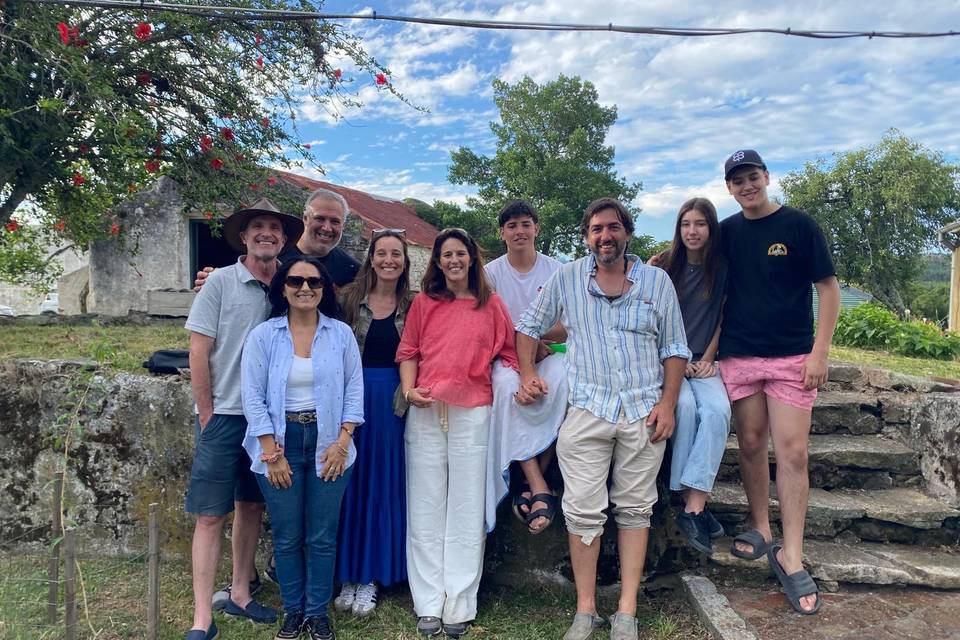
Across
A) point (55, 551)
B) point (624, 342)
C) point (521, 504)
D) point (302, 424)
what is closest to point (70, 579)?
point (55, 551)

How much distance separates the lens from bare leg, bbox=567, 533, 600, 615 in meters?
2.82

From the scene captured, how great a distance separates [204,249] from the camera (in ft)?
39.2

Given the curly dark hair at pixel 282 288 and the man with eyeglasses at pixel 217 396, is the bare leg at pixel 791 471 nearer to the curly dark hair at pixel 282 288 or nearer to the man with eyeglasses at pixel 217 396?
the curly dark hair at pixel 282 288

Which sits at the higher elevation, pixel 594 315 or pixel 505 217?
pixel 505 217

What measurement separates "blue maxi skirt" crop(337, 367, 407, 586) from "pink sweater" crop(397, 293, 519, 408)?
0.24 meters

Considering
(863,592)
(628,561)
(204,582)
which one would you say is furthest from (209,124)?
(863,592)

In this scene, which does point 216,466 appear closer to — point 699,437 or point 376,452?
point 376,452

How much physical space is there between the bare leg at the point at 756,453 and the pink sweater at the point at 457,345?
3.85 feet

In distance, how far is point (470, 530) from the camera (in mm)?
3025

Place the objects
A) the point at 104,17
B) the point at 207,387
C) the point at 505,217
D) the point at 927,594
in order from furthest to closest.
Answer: the point at 104,17 → the point at 505,217 → the point at 927,594 → the point at 207,387

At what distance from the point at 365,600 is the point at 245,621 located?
22.9 inches

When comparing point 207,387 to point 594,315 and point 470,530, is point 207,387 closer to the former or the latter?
point 470,530

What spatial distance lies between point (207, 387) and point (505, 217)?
1.79 meters

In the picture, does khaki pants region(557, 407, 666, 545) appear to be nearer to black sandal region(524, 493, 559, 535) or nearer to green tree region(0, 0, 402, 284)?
black sandal region(524, 493, 559, 535)
